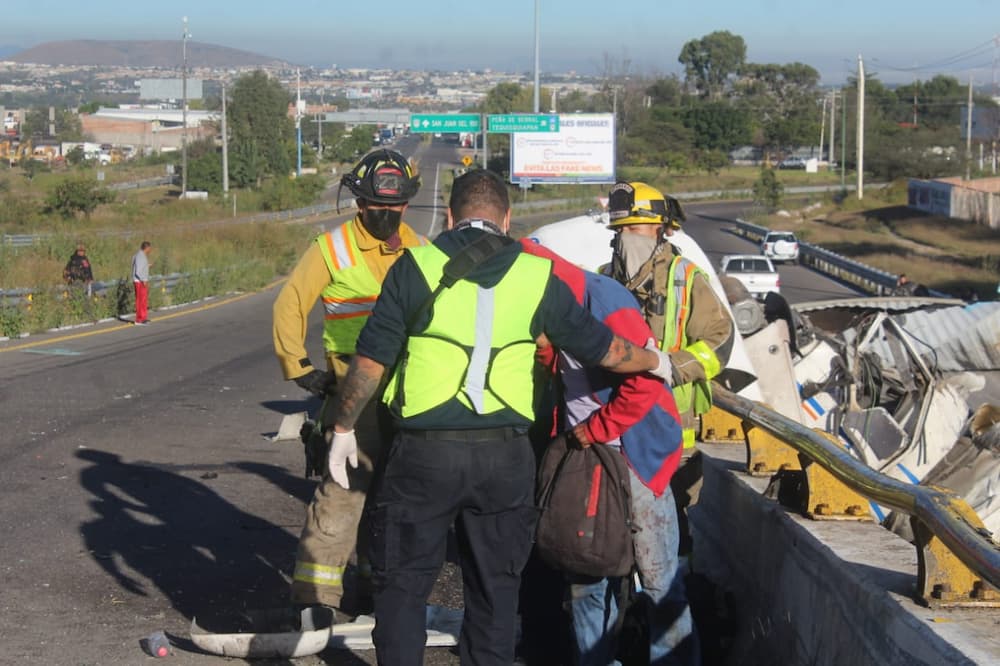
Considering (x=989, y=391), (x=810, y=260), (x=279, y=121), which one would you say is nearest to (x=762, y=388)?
(x=989, y=391)

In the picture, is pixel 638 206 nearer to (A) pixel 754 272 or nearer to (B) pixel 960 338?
(B) pixel 960 338

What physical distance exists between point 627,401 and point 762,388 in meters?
3.71

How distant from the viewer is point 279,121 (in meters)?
107

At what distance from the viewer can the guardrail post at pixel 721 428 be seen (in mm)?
7531

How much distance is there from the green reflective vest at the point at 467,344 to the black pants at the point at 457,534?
0.14m

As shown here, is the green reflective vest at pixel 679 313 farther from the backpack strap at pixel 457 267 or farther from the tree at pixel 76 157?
the tree at pixel 76 157

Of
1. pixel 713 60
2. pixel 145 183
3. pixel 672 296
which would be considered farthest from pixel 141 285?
pixel 713 60

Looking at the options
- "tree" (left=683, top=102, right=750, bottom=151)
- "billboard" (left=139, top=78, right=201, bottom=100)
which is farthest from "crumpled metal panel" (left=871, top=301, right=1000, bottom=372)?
"tree" (left=683, top=102, right=750, bottom=151)

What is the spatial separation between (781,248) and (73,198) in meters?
31.5

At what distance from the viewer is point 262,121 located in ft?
348

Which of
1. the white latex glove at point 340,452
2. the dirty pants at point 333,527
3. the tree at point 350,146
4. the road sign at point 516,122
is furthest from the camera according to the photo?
the tree at point 350,146

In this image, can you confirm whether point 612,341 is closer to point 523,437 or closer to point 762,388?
point 523,437

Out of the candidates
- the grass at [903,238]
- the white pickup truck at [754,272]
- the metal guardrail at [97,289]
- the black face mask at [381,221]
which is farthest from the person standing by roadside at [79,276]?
the grass at [903,238]

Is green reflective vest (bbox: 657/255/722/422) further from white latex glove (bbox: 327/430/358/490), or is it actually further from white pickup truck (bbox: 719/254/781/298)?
white pickup truck (bbox: 719/254/781/298)
